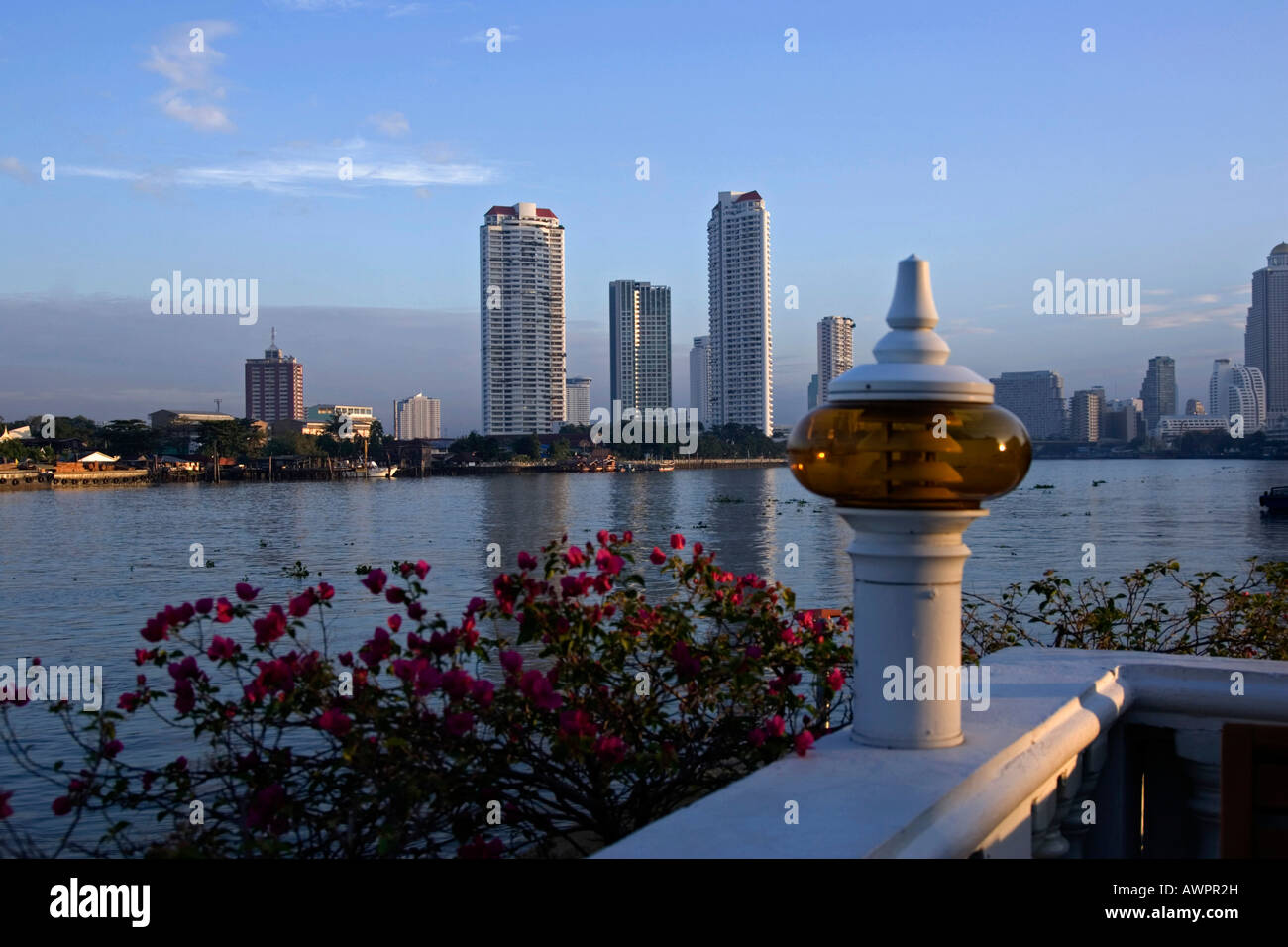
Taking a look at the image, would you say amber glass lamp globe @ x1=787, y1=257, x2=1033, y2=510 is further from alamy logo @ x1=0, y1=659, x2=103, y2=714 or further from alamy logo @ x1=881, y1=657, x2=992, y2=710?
alamy logo @ x1=0, y1=659, x2=103, y2=714

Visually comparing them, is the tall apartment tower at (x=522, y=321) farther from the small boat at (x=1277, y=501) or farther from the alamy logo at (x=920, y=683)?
the alamy logo at (x=920, y=683)

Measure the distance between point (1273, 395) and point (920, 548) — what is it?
16023 centimetres

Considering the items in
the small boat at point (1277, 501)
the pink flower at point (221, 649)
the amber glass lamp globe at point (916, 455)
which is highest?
the amber glass lamp globe at point (916, 455)

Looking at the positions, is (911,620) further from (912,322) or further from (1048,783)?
(912,322)

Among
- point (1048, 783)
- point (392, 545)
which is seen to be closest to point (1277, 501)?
point (392, 545)

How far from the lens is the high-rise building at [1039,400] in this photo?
12256cm

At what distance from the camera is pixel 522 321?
13775 cm

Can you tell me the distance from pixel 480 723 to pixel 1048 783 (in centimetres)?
132

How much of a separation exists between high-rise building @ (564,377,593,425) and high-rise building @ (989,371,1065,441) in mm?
64600

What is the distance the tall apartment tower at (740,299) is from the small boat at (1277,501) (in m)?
84.5

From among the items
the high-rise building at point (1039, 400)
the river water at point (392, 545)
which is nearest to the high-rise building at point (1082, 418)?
the high-rise building at point (1039, 400)

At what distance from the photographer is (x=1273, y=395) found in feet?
461
